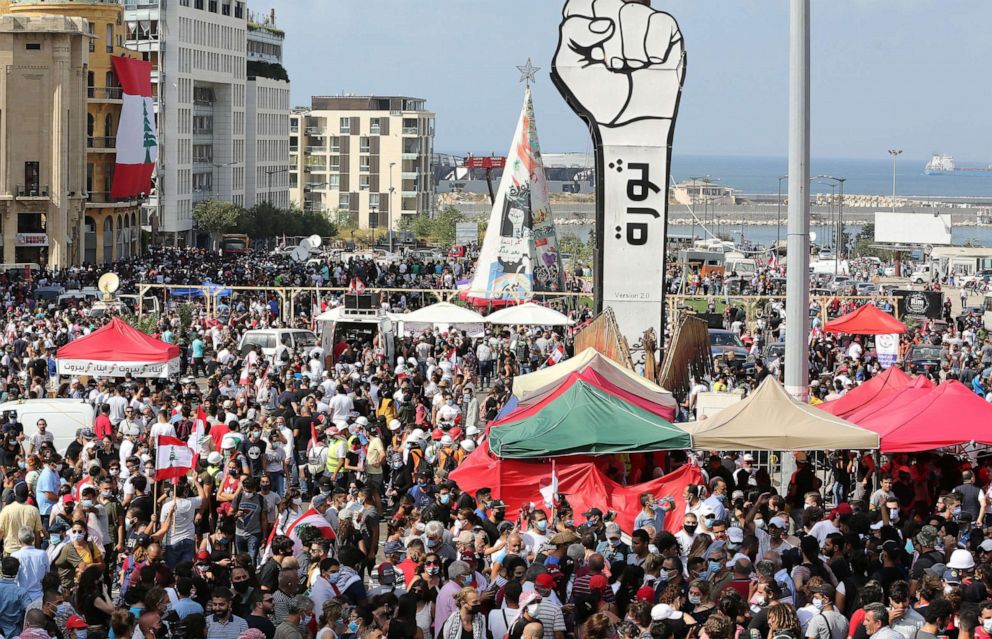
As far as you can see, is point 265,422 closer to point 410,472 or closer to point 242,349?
point 410,472

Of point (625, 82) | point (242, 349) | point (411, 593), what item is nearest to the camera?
point (411, 593)

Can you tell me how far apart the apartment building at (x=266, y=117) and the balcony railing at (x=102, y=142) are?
3425 cm

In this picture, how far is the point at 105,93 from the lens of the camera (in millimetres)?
77938

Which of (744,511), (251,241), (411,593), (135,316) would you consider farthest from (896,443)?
(251,241)

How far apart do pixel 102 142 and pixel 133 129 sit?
1.51 meters

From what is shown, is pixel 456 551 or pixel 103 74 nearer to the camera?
pixel 456 551

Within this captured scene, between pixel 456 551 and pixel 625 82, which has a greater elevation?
pixel 625 82

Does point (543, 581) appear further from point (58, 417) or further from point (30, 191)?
point (30, 191)

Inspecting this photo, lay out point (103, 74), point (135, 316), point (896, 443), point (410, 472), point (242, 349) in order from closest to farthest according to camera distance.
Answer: point (896, 443)
point (410, 472)
point (242, 349)
point (135, 316)
point (103, 74)

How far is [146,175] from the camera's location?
81062 mm

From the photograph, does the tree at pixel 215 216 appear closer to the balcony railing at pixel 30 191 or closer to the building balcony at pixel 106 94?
the building balcony at pixel 106 94

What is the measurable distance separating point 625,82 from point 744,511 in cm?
1419

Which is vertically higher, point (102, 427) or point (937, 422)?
point (937, 422)

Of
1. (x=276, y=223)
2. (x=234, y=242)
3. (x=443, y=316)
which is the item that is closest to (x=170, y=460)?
(x=443, y=316)
